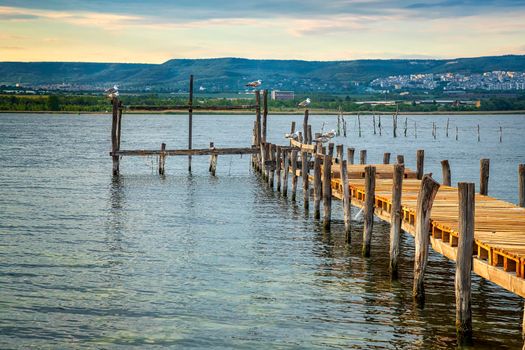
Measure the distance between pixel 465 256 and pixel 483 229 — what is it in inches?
98.6

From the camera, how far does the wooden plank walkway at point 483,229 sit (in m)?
15.8

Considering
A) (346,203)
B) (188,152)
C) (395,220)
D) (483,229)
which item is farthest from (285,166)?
(483,229)

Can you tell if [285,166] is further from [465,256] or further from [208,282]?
[465,256]

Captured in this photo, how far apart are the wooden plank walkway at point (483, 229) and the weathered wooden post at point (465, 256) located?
1.15ft

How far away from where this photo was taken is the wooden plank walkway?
1580cm

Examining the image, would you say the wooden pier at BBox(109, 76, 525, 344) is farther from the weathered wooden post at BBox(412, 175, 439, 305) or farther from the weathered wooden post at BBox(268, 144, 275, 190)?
the weathered wooden post at BBox(268, 144, 275, 190)

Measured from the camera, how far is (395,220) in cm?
2116

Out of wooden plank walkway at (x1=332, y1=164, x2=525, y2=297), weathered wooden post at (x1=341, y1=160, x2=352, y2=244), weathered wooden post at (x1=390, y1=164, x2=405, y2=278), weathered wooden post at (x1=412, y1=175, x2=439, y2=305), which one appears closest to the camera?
wooden plank walkway at (x1=332, y1=164, x2=525, y2=297)

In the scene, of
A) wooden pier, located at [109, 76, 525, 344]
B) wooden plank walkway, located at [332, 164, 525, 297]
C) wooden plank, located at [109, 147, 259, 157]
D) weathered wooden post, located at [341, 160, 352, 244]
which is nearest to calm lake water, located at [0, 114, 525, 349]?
weathered wooden post, located at [341, 160, 352, 244]

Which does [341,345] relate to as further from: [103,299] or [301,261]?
[301,261]

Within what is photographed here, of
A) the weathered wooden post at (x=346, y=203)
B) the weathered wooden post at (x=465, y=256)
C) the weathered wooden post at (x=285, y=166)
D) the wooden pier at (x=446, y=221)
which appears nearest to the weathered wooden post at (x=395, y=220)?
the wooden pier at (x=446, y=221)

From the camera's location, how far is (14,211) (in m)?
33.8

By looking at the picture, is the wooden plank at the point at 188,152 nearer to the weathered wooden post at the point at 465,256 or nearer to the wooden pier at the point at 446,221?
the wooden pier at the point at 446,221

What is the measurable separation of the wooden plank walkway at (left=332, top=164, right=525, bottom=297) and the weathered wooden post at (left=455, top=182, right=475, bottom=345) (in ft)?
1.15
